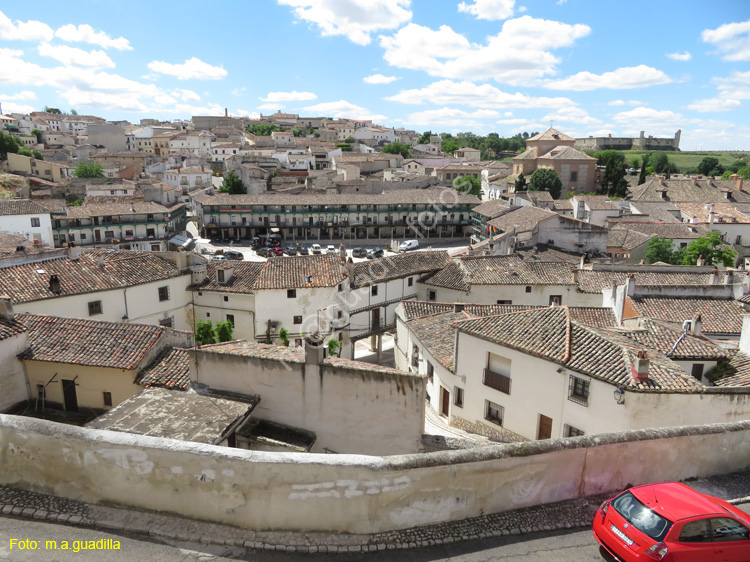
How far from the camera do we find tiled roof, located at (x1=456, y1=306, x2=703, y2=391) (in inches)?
581

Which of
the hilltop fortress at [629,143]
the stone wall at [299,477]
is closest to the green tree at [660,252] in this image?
the stone wall at [299,477]

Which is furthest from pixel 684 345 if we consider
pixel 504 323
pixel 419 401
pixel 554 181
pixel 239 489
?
pixel 554 181

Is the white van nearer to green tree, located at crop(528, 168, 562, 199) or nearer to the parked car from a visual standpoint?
the parked car

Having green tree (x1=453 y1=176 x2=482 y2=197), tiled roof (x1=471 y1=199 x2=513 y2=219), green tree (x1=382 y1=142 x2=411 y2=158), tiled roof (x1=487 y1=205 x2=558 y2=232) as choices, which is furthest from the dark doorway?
green tree (x1=382 y1=142 x2=411 y2=158)

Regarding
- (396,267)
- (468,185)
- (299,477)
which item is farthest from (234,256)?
(299,477)

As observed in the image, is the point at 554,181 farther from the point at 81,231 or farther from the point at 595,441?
the point at 595,441

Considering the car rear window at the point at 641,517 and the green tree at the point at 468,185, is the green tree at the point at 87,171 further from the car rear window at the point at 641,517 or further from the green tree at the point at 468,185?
the car rear window at the point at 641,517

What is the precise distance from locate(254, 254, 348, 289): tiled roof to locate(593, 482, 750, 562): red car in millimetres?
24199

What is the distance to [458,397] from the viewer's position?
2053cm

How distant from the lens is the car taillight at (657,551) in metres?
6.04

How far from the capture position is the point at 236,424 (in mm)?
11758

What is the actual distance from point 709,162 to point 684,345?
461 ft

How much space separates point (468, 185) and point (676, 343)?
72.1 metres

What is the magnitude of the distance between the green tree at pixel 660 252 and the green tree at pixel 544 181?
39.6 metres
